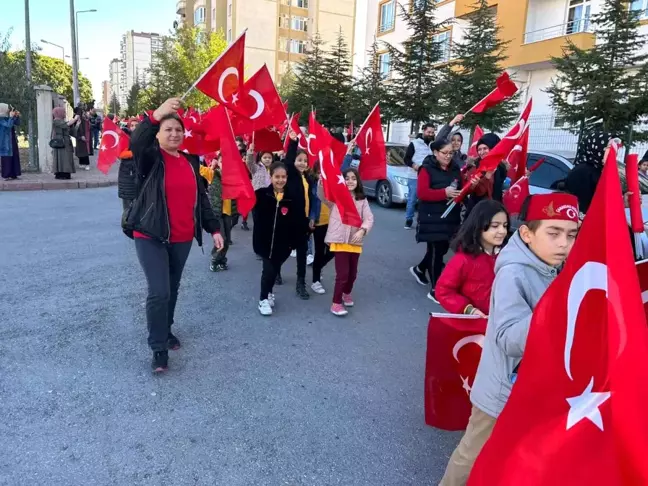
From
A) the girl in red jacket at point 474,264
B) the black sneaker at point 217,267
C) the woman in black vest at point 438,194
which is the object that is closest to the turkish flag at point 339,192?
the woman in black vest at point 438,194

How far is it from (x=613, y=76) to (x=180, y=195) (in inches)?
481

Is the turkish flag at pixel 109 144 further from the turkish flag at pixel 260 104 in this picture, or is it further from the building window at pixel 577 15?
the building window at pixel 577 15

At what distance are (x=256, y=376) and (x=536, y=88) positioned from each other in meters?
22.5

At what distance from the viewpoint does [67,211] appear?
35.8 ft

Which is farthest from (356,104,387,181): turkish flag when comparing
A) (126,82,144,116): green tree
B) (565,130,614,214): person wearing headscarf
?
(126,82,144,116): green tree

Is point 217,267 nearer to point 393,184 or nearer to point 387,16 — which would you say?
point 393,184

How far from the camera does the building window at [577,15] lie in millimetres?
20609

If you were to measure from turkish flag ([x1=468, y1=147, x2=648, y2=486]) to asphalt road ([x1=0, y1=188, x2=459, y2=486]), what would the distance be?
1317 mm

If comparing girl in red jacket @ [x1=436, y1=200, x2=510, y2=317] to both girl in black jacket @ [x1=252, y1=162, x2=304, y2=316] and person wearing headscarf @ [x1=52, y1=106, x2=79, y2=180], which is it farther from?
person wearing headscarf @ [x1=52, y1=106, x2=79, y2=180]

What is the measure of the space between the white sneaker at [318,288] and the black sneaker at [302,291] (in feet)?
0.62

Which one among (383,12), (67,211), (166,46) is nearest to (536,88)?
(383,12)

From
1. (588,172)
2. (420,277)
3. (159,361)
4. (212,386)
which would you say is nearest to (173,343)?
(159,361)

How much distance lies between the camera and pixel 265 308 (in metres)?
5.23

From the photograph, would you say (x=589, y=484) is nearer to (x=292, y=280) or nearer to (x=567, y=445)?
(x=567, y=445)
